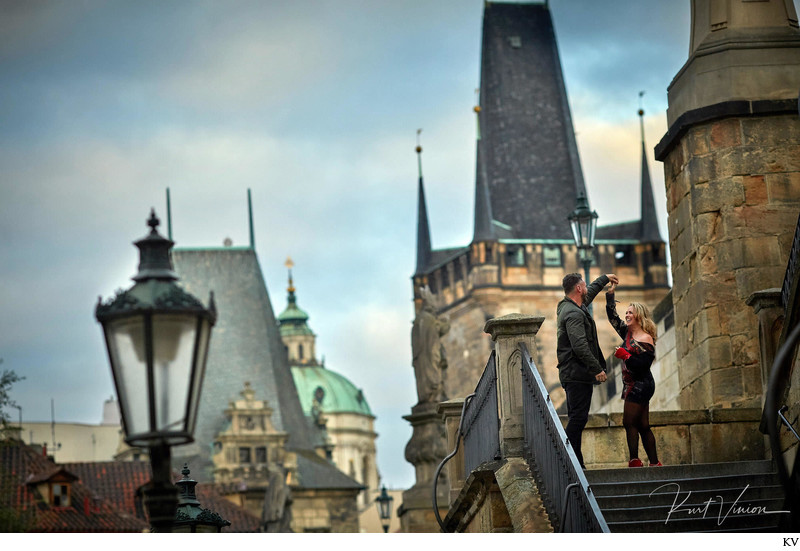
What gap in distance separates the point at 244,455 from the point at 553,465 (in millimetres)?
56142

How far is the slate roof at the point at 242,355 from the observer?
211ft

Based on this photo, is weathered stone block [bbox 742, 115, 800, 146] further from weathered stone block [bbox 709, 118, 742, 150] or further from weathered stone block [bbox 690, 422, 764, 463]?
weathered stone block [bbox 690, 422, 764, 463]

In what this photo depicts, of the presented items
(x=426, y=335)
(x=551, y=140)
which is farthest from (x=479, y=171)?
(x=426, y=335)

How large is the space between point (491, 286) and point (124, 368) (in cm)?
5924

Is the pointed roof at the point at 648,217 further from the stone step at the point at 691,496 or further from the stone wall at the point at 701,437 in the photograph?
the stone step at the point at 691,496

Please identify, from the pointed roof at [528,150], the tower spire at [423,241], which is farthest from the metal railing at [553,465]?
the tower spire at [423,241]

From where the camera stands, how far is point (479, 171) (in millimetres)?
65125

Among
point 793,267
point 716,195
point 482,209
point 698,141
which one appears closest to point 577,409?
point 793,267

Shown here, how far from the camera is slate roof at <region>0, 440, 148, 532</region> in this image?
108ft

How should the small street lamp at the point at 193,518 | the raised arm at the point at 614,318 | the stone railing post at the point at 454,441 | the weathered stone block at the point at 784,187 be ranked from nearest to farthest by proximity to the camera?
the small street lamp at the point at 193,518 → the raised arm at the point at 614,318 → the weathered stone block at the point at 784,187 → the stone railing post at the point at 454,441

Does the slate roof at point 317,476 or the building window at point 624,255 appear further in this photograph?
the building window at point 624,255

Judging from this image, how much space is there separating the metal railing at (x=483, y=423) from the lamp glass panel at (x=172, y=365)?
11.7 feet
